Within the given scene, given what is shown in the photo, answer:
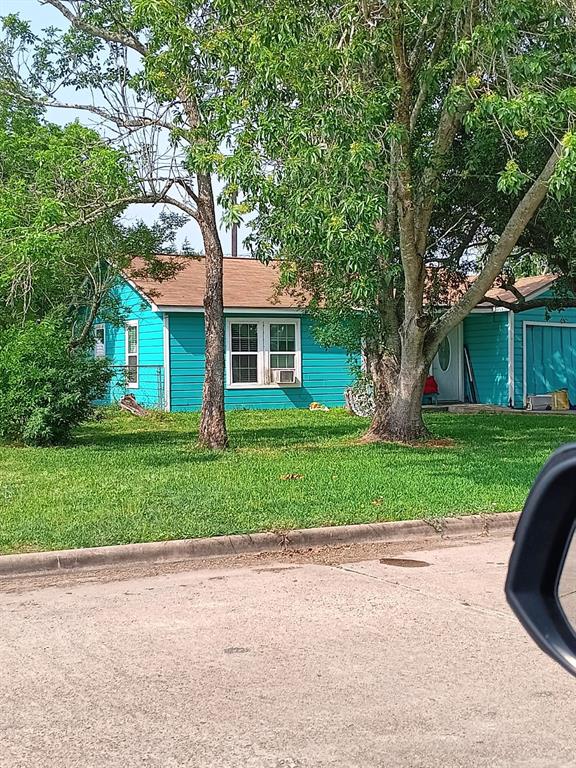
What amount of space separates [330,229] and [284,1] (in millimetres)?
2805

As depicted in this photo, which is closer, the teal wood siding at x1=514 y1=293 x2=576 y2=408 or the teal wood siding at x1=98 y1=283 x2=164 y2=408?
the teal wood siding at x1=98 y1=283 x2=164 y2=408

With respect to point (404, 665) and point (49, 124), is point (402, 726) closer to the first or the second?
point (404, 665)

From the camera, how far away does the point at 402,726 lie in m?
4.45

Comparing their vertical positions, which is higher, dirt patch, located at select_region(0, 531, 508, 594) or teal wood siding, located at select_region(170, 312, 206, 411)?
teal wood siding, located at select_region(170, 312, 206, 411)

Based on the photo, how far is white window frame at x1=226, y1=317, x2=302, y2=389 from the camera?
23.8 m

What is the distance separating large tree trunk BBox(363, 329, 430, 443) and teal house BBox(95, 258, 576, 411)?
6.26 meters

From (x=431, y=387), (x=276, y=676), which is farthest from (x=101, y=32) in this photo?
(x=431, y=387)

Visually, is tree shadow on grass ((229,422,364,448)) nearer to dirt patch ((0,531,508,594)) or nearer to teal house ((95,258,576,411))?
teal house ((95,258,576,411))

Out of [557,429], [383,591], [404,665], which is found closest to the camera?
[404,665]

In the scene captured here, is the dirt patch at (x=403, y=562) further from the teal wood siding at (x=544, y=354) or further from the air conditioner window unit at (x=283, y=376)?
the teal wood siding at (x=544, y=354)

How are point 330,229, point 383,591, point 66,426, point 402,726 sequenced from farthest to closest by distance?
point 66,426, point 330,229, point 383,591, point 402,726

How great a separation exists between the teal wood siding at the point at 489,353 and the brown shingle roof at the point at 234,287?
0.67 meters

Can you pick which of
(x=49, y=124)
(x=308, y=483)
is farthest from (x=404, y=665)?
(x=49, y=124)

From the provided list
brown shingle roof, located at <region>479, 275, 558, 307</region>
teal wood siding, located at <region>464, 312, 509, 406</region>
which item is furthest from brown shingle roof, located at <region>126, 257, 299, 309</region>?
brown shingle roof, located at <region>479, 275, 558, 307</region>
